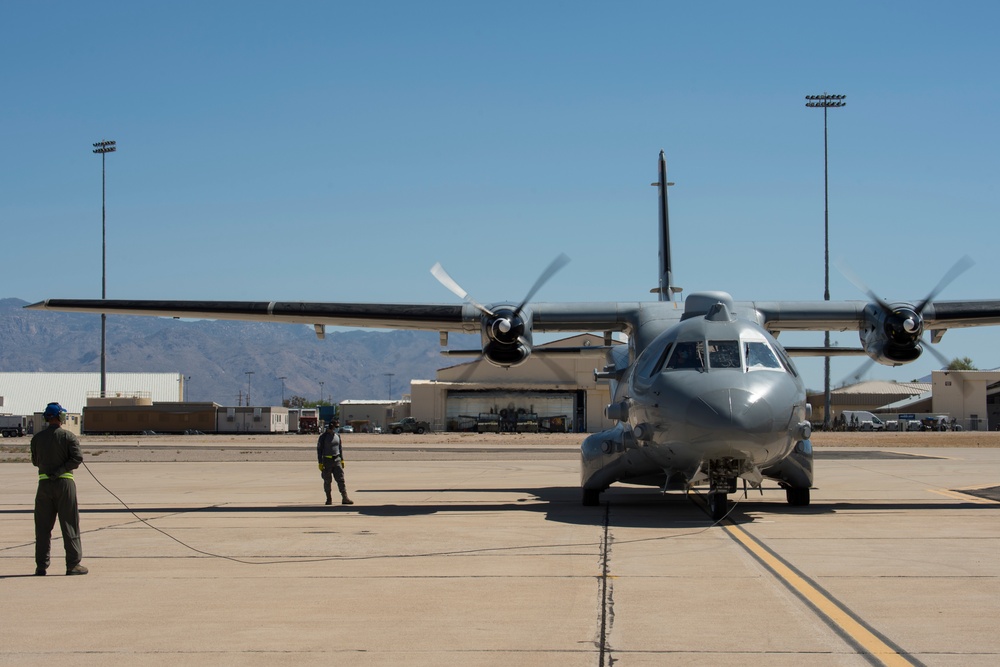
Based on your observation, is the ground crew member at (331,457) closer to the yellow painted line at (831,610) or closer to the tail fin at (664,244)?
the yellow painted line at (831,610)

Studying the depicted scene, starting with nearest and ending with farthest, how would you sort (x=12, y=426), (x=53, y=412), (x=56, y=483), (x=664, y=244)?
(x=56, y=483), (x=53, y=412), (x=664, y=244), (x=12, y=426)

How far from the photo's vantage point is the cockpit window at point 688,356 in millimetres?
14164

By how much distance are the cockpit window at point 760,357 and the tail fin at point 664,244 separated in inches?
365

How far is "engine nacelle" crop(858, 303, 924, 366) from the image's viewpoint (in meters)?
17.6

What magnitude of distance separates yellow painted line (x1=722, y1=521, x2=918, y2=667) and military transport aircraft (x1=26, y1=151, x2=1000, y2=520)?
2.05 meters

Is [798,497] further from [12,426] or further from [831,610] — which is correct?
[12,426]

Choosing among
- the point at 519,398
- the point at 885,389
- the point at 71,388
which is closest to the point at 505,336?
the point at 519,398

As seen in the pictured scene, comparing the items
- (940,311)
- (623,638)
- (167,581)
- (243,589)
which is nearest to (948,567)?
(623,638)

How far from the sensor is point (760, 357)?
1420 cm

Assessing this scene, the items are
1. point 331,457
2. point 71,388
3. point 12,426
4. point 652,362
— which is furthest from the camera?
point 71,388

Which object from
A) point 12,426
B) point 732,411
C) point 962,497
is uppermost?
point 732,411

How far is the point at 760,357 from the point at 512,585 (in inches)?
258

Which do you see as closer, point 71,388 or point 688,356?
point 688,356

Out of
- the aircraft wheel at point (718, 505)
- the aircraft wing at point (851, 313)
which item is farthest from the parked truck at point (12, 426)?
the aircraft wheel at point (718, 505)
